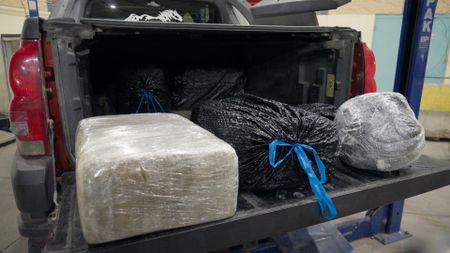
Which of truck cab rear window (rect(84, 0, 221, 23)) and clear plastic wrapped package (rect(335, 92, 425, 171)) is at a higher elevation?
truck cab rear window (rect(84, 0, 221, 23))

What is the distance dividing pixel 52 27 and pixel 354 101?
4.07ft

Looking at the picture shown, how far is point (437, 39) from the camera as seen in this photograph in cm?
478

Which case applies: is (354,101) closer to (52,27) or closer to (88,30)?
(88,30)

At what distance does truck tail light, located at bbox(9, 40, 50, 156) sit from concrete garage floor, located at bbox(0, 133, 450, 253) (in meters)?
1.33

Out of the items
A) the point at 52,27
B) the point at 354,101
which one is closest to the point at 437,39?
the point at 354,101

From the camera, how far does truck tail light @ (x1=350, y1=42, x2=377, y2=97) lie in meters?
1.77

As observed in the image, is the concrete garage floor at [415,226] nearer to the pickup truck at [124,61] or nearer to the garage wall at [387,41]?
the pickup truck at [124,61]

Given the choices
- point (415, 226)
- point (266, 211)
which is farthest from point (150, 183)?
point (415, 226)

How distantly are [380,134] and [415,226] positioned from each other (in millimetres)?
1866

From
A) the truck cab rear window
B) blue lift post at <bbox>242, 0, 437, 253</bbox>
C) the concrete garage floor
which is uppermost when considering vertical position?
the truck cab rear window

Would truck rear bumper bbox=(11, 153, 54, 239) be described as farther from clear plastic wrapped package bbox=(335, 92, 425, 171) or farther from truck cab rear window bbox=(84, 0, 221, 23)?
truck cab rear window bbox=(84, 0, 221, 23)

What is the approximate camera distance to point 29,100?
1243mm

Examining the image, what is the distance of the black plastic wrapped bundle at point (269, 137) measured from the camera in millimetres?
1029

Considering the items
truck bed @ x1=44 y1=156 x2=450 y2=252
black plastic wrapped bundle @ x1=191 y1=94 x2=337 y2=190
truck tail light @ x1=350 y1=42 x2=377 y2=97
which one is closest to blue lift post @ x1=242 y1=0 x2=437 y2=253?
truck tail light @ x1=350 y1=42 x2=377 y2=97
